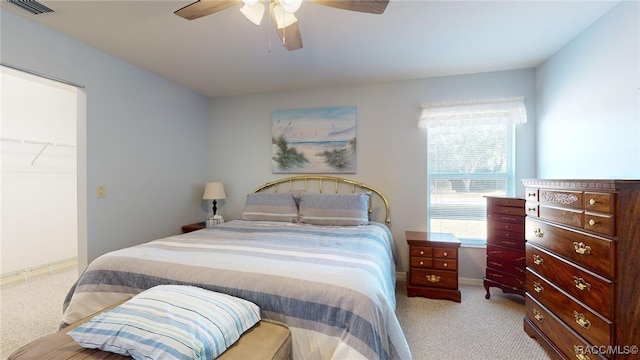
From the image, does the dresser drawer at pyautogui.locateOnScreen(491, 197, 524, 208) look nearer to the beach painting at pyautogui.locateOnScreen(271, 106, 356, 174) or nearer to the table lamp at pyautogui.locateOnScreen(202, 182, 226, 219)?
the beach painting at pyautogui.locateOnScreen(271, 106, 356, 174)

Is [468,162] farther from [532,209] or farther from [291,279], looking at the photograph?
[291,279]

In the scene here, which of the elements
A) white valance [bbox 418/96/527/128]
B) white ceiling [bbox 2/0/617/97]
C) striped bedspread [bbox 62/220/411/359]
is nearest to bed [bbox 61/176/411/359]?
striped bedspread [bbox 62/220/411/359]

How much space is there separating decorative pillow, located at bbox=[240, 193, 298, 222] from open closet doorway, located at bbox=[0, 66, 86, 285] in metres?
2.00

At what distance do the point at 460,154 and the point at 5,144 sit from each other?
18.1 feet

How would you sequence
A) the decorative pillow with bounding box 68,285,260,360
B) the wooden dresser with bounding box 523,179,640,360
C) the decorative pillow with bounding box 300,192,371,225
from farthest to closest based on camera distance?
the decorative pillow with bounding box 300,192,371,225 → the wooden dresser with bounding box 523,179,640,360 → the decorative pillow with bounding box 68,285,260,360

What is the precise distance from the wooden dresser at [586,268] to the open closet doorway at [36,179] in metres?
→ 4.46

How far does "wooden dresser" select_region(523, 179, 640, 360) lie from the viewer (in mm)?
1260

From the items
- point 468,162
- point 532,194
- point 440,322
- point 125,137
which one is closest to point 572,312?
point 532,194

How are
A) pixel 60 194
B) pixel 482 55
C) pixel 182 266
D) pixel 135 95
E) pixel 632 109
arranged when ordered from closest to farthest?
pixel 182 266, pixel 632 109, pixel 482 55, pixel 135 95, pixel 60 194

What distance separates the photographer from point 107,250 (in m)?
2.58

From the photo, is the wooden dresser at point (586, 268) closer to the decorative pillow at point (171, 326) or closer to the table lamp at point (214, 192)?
the decorative pillow at point (171, 326)

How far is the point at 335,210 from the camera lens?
2922mm

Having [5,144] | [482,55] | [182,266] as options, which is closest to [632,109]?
[482,55]

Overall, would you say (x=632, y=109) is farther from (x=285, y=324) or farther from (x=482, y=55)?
(x=285, y=324)
